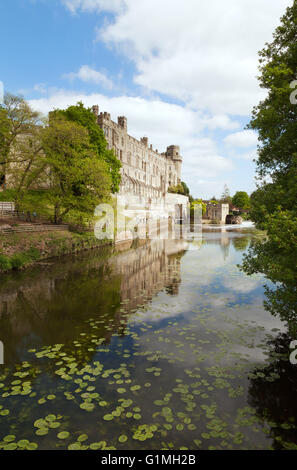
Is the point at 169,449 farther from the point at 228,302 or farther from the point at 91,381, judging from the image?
the point at 228,302

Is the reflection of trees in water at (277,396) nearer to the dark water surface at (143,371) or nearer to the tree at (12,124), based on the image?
the dark water surface at (143,371)

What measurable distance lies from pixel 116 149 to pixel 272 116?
64.6 m

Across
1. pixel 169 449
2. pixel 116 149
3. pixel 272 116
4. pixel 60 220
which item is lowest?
pixel 169 449

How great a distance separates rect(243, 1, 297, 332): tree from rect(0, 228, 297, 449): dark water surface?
7.17ft

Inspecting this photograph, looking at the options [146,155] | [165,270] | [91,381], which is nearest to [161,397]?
[91,381]

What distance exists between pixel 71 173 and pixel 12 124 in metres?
6.97

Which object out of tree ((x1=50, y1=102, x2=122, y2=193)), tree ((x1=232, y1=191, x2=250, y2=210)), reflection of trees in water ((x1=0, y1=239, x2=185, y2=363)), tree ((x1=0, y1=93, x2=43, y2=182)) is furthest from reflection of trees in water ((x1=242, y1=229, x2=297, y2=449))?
tree ((x1=232, y1=191, x2=250, y2=210))

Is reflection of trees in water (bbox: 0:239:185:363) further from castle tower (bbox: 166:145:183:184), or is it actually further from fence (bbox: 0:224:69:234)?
castle tower (bbox: 166:145:183:184)

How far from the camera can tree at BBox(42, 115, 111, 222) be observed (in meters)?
28.3

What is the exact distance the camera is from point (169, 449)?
5102 millimetres

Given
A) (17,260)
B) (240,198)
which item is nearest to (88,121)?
(17,260)

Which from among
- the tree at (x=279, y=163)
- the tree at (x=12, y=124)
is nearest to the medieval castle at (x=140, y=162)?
the tree at (x=12, y=124)

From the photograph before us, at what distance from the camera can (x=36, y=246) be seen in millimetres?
23688

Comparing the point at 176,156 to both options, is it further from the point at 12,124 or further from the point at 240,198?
the point at 12,124
